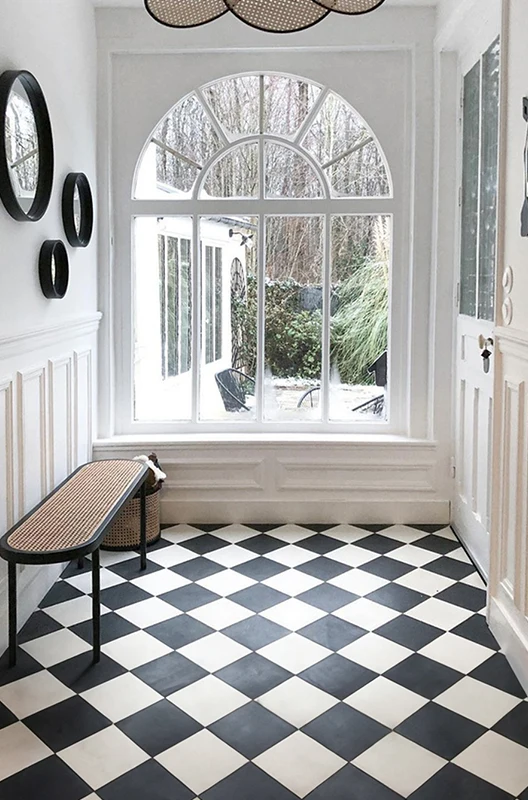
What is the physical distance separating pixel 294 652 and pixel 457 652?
572 millimetres

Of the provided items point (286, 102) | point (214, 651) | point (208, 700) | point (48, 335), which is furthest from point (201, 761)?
point (286, 102)

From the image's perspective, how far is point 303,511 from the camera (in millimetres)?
4312

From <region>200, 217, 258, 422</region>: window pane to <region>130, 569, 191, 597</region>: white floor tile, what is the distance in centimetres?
111

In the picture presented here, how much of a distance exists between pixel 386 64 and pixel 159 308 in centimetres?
173

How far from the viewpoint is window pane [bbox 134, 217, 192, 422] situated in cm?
436

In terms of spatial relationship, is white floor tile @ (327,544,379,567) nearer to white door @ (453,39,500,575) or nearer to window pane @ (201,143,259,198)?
white door @ (453,39,500,575)

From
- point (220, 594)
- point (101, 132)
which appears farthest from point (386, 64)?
point (220, 594)

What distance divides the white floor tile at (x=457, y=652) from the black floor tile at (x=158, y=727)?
906mm

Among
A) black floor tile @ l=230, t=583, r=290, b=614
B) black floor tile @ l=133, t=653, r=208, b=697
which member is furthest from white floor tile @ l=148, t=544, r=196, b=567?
black floor tile @ l=133, t=653, r=208, b=697

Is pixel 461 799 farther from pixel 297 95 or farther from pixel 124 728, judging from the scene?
pixel 297 95

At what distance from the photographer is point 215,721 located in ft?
7.93

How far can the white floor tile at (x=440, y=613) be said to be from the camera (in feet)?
10.1

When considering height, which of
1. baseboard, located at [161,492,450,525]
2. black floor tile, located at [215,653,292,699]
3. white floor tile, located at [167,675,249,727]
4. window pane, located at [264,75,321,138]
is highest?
window pane, located at [264,75,321,138]

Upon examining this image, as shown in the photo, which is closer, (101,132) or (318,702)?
(318,702)
